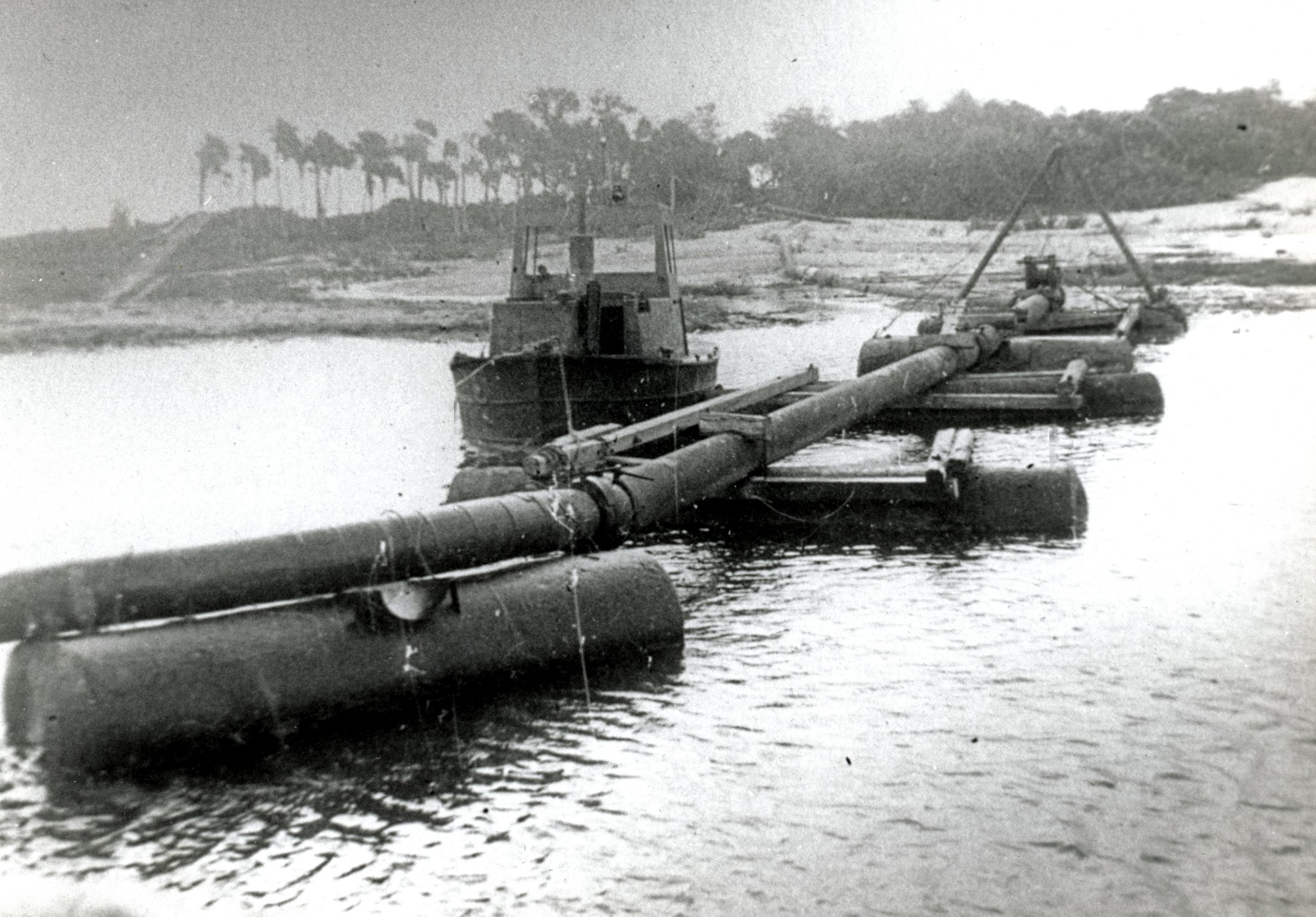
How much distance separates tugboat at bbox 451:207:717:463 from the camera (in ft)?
49.0

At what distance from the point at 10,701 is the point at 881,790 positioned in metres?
3.89

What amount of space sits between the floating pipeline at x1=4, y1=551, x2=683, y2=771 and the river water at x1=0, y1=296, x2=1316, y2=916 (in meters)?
0.23

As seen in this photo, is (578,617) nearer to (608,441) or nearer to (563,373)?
(608,441)

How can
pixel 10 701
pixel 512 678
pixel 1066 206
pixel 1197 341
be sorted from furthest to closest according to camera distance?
1. pixel 1066 206
2. pixel 1197 341
3. pixel 512 678
4. pixel 10 701

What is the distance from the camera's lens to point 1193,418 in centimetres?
1603

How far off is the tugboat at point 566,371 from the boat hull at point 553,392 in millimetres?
11

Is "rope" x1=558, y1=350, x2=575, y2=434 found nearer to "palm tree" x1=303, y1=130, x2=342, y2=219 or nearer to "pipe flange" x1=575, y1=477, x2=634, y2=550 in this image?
"pipe flange" x1=575, y1=477, x2=634, y2=550

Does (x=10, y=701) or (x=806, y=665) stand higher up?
(x=10, y=701)

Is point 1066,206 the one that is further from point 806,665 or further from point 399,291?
point 806,665

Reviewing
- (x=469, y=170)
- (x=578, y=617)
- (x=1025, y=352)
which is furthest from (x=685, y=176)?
(x=578, y=617)

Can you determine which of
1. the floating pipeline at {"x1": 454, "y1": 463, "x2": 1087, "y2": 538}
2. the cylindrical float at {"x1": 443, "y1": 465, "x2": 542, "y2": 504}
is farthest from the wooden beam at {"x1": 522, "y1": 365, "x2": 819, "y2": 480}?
the cylindrical float at {"x1": 443, "y1": 465, "x2": 542, "y2": 504}

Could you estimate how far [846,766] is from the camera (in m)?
5.80

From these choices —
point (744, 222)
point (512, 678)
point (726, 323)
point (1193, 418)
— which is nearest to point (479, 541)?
point (512, 678)

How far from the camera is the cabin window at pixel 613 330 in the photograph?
51.6 feet
